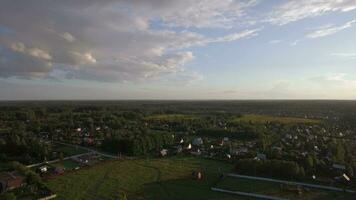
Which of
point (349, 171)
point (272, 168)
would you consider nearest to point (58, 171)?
point (272, 168)

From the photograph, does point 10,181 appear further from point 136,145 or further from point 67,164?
point 136,145

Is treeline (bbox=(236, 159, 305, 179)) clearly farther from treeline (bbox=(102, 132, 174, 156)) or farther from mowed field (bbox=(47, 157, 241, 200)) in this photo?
treeline (bbox=(102, 132, 174, 156))

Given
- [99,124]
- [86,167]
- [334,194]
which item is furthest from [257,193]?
[99,124]

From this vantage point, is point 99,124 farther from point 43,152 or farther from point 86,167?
point 86,167

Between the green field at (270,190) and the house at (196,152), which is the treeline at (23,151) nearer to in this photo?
the house at (196,152)

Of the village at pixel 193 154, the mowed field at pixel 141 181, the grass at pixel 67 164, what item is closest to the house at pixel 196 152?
the village at pixel 193 154

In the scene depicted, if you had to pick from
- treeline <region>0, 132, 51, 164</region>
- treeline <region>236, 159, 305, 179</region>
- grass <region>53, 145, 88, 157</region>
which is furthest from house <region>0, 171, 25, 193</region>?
treeline <region>236, 159, 305, 179</region>
